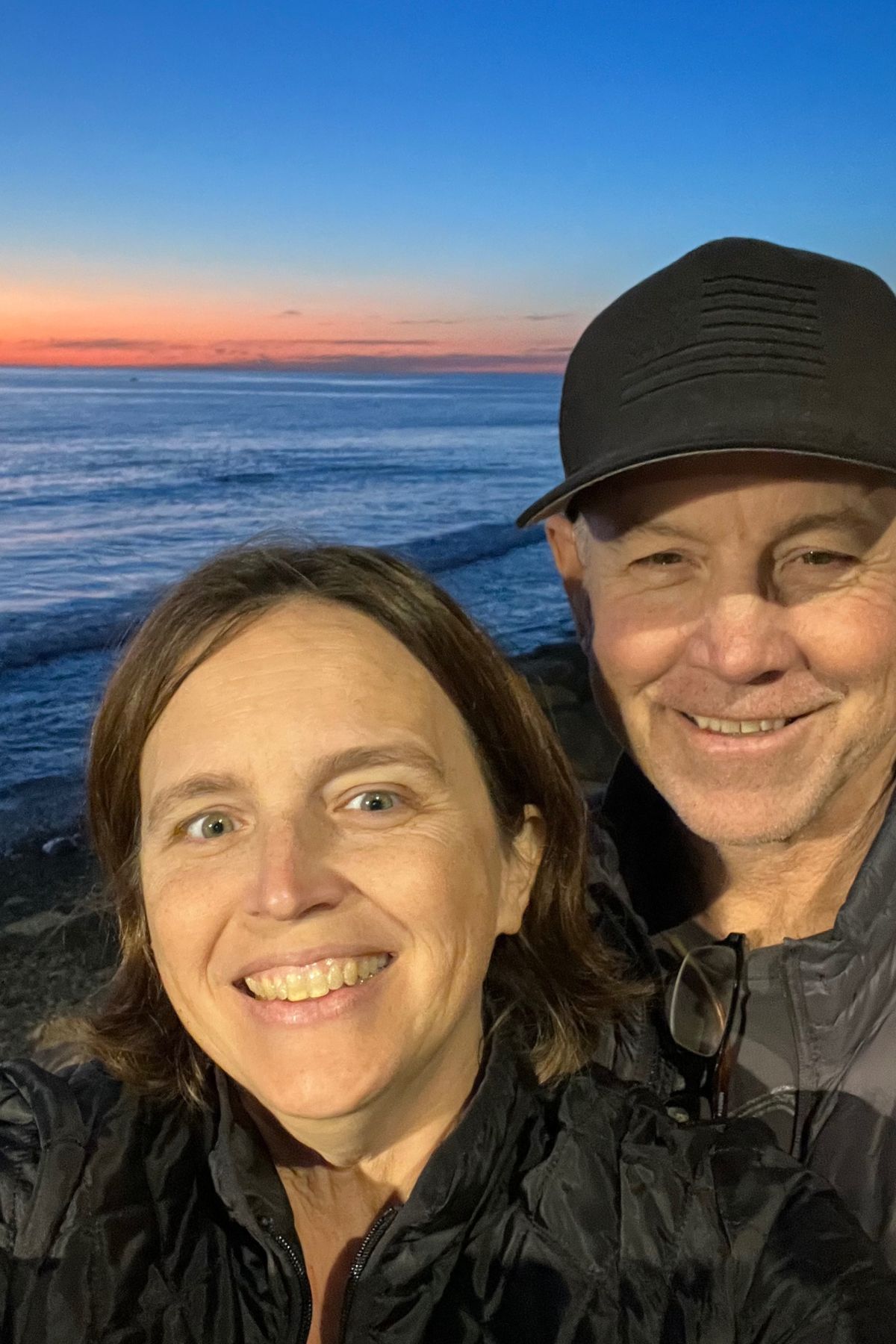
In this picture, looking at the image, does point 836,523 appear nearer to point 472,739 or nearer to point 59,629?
point 472,739

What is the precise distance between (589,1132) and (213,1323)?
734 millimetres

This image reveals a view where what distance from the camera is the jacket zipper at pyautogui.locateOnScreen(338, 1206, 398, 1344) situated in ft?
6.44

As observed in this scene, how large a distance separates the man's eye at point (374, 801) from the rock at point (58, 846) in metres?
5.67

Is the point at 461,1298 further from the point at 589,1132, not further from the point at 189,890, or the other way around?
the point at 189,890

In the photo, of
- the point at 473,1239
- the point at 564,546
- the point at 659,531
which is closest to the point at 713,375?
the point at 659,531

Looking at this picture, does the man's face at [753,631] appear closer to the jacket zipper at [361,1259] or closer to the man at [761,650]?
the man at [761,650]

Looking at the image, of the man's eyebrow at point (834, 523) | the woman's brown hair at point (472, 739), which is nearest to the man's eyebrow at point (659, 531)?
the man's eyebrow at point (834, 523)

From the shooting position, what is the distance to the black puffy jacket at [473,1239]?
1.82 metres

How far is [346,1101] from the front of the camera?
6.35 feet

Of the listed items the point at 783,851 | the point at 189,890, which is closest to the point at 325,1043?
the point at 189,890

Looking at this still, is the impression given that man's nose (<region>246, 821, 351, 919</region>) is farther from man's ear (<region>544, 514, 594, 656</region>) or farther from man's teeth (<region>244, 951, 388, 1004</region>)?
man's ear (<region>544, 514, 594, 656</region>)

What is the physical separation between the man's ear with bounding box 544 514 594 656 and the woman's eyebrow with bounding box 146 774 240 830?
1.40 m

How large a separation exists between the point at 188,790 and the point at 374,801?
34 centimetres

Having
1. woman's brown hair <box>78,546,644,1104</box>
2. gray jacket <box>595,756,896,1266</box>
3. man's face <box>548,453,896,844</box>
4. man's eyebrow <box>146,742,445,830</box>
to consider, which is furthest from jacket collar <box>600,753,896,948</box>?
man's eyebrow <box>146,742,445,830</box>
